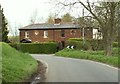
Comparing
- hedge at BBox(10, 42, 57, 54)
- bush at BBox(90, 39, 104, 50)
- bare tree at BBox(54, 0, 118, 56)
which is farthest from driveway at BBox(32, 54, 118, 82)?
hedge at BBox(10, 42, 57, 54)

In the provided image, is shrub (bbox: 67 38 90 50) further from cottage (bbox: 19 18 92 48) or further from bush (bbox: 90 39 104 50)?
cottage (bbox: 19 18 92 48)

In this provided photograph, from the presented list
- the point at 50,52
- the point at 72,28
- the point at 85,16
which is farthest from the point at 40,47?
the point at 85,16

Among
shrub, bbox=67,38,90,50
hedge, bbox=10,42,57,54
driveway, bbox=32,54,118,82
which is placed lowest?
hedge, bbox=10,42,57,54

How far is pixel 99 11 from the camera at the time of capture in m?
39.1

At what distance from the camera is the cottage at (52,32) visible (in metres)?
76.4

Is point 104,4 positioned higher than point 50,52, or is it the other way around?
point 104,4

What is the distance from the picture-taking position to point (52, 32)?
78.2m

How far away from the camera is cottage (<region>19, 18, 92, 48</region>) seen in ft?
251

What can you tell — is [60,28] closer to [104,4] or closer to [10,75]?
[104,4]

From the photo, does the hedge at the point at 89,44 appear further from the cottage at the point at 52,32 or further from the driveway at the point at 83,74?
the driveway at the point at 83,74

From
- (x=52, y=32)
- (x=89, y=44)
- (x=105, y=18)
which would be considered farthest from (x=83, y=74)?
(x=52, y=32)

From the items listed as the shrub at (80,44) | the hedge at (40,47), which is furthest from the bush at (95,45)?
the hedge at (40,47)

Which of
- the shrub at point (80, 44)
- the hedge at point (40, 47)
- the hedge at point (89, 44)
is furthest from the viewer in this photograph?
the hedge at point (40, 47)

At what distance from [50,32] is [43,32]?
2.15 meters
